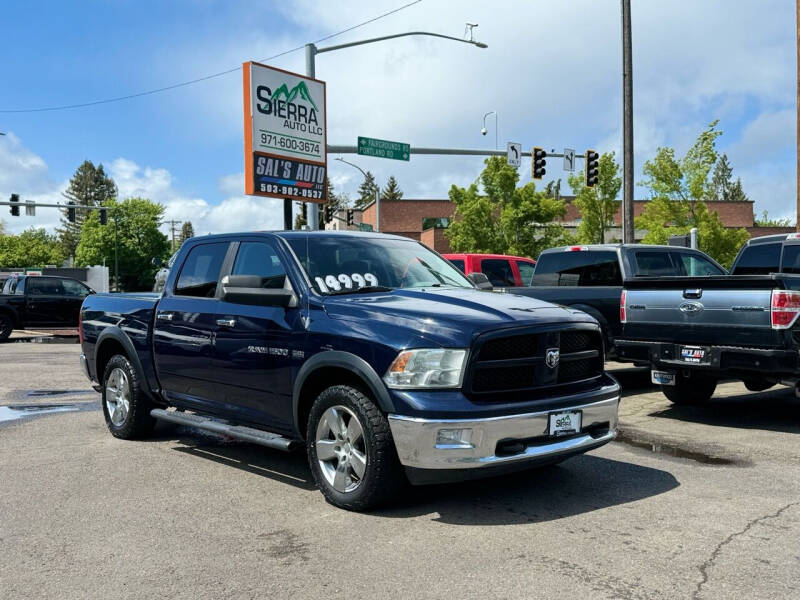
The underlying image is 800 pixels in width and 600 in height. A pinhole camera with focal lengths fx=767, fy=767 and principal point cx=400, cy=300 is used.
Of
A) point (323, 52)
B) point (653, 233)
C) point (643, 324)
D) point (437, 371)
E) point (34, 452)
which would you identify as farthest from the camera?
point (653, 233)

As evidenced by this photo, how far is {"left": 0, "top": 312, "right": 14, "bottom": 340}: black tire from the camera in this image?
21266 millimetres

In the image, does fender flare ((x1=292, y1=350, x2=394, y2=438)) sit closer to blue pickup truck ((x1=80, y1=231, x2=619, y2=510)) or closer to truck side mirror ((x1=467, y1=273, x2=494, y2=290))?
blue pickup truck ((x1=80, y1=231, x2=619, y2=510))

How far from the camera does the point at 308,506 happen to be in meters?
5.08

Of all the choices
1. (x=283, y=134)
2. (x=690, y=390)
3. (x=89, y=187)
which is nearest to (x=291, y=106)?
(x=283, y=134)

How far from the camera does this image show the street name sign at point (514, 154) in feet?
85.8

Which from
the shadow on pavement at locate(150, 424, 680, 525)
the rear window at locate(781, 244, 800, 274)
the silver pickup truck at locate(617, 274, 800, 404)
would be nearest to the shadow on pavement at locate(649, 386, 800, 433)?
the silver pickup truck at locate(617, 274, 800, 404)

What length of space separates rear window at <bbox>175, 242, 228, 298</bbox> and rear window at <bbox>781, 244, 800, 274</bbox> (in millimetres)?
7104

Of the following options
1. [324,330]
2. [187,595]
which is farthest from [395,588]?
[324,330]

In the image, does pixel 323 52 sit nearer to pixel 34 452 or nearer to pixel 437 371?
pixel 34 452

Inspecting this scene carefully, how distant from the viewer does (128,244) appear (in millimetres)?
90875

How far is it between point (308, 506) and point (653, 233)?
28146mm

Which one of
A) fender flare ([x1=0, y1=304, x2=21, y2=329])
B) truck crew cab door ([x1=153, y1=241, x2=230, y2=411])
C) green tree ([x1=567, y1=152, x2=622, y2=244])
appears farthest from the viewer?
green tree ([x1=567, y1=152, x2=622, y2=244])

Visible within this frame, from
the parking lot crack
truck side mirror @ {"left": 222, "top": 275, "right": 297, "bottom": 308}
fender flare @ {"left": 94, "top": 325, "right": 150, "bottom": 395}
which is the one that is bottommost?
the parking lot crack

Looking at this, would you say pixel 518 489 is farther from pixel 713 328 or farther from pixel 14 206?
pixel 14 206
